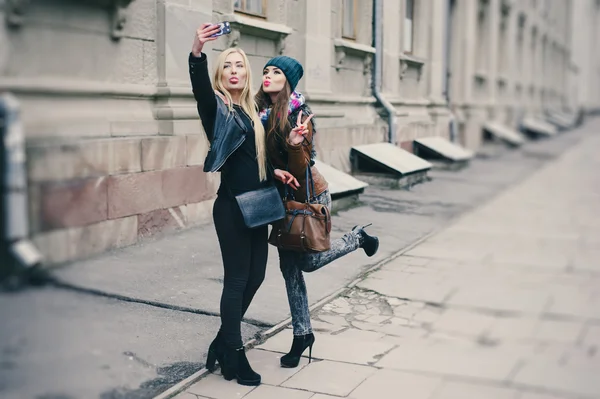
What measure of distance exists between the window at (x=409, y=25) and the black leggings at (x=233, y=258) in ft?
39.1

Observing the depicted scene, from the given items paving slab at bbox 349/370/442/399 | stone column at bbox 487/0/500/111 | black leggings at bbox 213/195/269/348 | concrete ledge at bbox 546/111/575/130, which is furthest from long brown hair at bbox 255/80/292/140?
concrete ledge at bbox 546/111/575/130

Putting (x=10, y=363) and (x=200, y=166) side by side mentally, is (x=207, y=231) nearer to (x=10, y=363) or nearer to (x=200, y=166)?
(x=200, y=166)

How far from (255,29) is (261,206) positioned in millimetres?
5534

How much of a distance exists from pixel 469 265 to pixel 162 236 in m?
2.87

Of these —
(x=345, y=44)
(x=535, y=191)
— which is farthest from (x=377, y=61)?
(x=535, y=191)

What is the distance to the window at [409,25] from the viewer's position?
607 inches

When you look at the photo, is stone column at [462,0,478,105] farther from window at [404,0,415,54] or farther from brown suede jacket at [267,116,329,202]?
brown suede jacket at [267,116,329,202]

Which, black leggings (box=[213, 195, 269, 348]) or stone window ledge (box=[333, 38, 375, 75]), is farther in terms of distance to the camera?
stone window ledge (box=[333, 38, 375, 75])

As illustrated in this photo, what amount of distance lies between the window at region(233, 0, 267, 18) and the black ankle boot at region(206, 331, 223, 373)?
5644 mm

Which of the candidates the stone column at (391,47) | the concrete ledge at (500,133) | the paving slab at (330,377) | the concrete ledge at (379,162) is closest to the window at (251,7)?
the concrete ledge at (379,162)

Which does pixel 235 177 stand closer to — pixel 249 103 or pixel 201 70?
pixel 249 103

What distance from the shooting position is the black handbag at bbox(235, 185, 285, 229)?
13.3 ft

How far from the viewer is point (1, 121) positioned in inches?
113

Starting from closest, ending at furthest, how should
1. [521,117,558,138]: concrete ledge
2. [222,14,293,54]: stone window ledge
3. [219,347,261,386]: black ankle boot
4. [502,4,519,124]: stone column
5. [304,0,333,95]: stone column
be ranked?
[219,347,261,386]: black ankle boot, [222,14,293,54]: stone window ledge, [304,0,333,95]: stone column, [502,4,519,124]: stone column, [521,117,558,138]: concrete ledge
